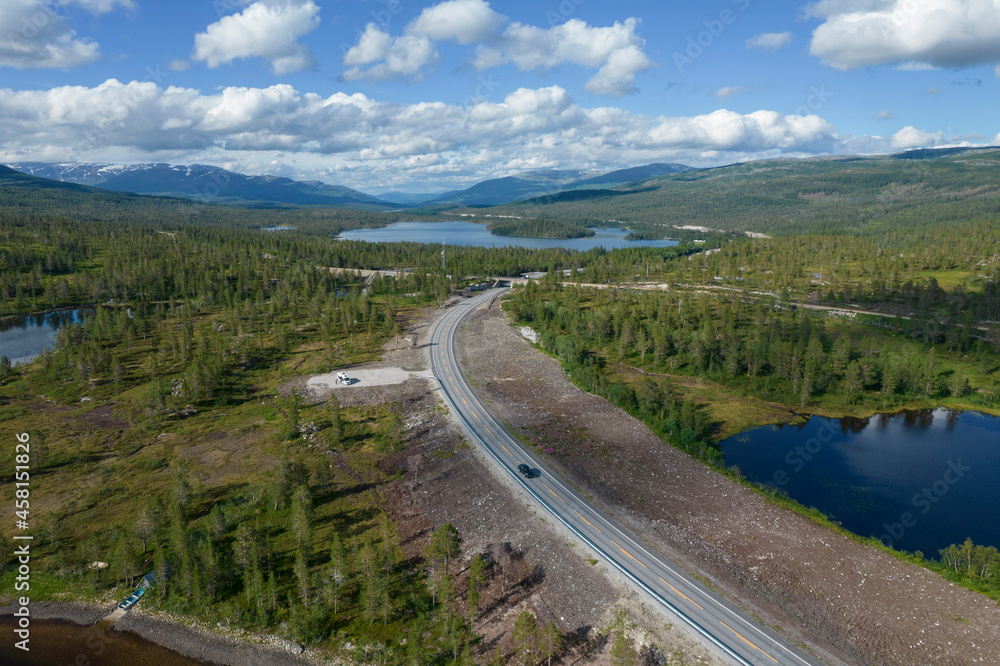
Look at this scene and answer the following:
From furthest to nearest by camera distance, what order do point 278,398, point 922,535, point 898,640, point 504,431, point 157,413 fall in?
point 278,398
point 157,413
point 504,431
point 922,535
point 898,640

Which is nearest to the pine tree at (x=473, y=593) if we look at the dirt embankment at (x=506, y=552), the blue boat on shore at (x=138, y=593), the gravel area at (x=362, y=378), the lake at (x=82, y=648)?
the dirt embankment at (x=506, y=552)

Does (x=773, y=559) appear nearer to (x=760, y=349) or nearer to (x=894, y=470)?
(x=894, y=470)

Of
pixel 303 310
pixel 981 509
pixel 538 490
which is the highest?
pixel 303 310

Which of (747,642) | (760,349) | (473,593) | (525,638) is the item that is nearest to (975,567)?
(747,642)

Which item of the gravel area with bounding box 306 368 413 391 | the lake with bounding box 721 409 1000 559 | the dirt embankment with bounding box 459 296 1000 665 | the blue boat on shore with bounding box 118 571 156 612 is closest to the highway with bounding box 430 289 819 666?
the dirt embankment with bounding box 459 296 1000 665

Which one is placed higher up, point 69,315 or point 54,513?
point 69,315

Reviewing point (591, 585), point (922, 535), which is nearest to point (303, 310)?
point (591, 585)

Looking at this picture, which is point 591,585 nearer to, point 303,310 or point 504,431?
point 504,431

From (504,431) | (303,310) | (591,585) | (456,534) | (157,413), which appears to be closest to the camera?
(591,585)
